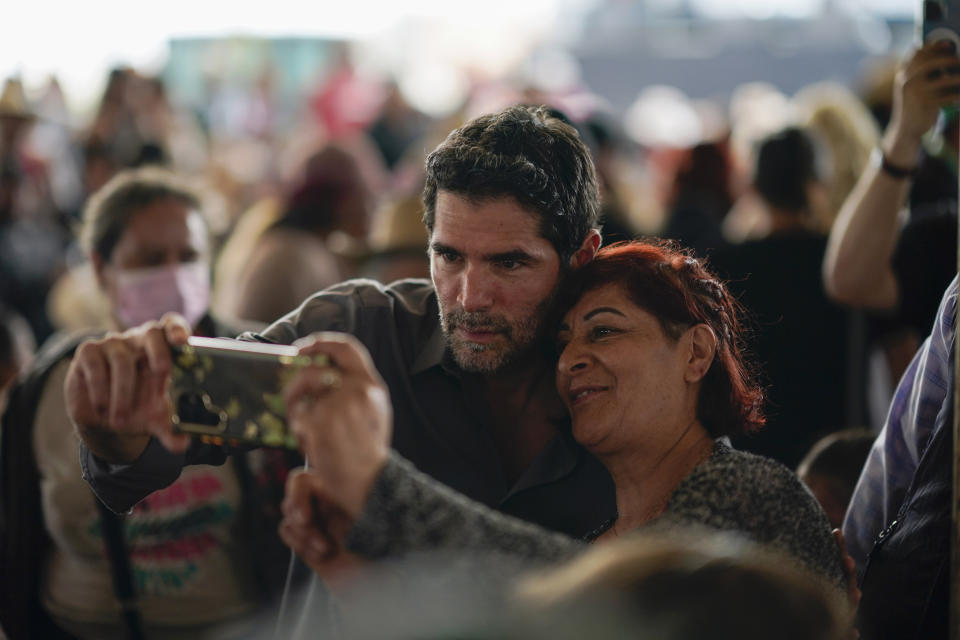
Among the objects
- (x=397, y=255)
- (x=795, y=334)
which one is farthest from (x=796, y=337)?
(x=397, y=255)

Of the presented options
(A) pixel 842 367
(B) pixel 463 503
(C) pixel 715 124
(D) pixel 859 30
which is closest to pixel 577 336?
(B) pixel 463 503

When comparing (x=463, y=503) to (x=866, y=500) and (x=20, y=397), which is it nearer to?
(x=866, y=500)

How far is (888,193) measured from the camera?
2688 millimetres

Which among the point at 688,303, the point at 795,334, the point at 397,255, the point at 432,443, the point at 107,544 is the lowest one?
the point at 107,544

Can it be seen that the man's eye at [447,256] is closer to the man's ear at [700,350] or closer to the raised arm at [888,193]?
the man's ear at [700,350]

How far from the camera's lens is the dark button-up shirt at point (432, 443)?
5.76ft

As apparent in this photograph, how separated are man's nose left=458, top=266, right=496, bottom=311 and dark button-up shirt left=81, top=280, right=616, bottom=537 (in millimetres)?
143

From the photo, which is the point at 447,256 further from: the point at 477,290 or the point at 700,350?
the point at 700,350

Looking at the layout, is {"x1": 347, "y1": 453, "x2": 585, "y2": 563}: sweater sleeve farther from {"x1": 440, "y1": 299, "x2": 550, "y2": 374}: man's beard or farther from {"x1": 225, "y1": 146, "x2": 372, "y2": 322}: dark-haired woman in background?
{"x1": 225, "y1": 146, "x2": 372, "y2": 322}: dark-haired woman in background

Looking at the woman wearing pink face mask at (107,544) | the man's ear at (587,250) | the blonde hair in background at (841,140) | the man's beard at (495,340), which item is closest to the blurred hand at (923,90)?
the man's ear at (587,250)

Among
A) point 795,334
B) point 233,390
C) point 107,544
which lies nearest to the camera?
point 233,390

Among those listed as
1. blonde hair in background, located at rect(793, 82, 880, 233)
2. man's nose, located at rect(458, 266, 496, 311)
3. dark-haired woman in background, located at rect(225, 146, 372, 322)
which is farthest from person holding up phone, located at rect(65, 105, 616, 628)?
blonde hair in background, located at rect(793, 82, 880, 233)

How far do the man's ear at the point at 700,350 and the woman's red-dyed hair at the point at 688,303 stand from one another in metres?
0.02

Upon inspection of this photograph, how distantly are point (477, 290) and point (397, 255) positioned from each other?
225cm
